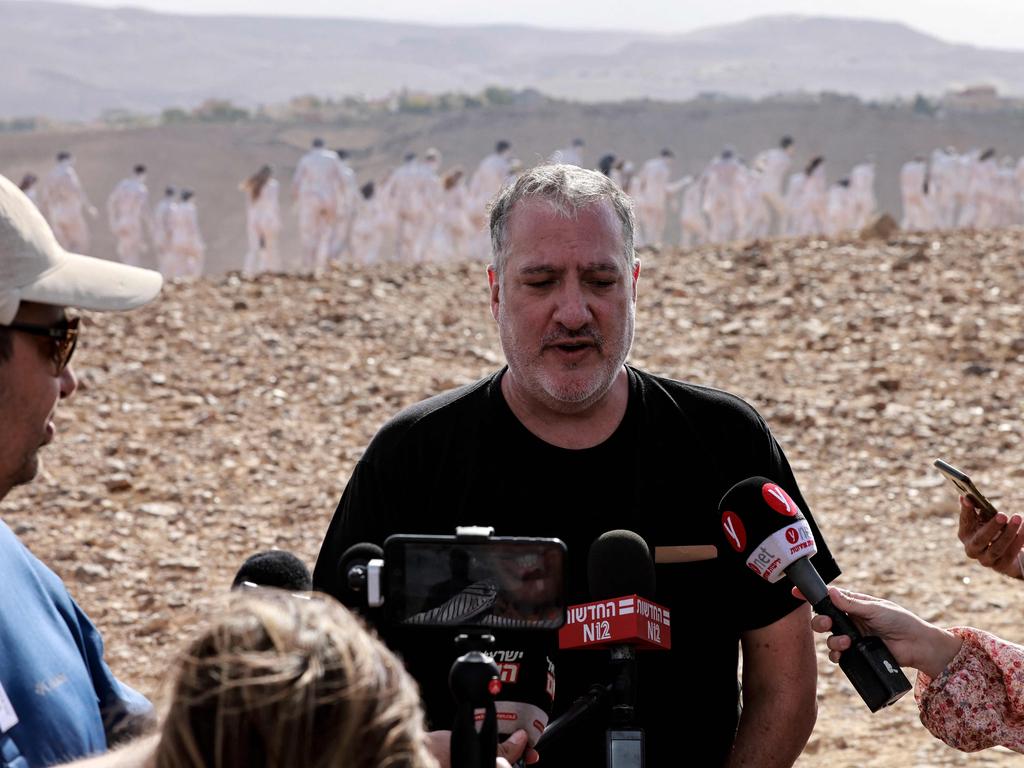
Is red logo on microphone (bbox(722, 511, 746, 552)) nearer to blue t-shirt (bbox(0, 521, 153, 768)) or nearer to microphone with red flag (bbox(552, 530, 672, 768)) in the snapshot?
microphone with red flag (bbox(552, 530, 672, 768))

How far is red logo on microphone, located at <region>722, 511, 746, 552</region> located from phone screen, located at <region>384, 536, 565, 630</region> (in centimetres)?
69

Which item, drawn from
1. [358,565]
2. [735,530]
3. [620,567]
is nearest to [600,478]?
[735,530]

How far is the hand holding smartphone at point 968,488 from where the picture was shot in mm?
2936

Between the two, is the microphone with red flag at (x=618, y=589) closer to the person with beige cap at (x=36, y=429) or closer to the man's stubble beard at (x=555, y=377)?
the man's stubble beard at (x=555, y=377)

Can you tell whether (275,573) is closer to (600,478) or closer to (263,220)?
(600,478)

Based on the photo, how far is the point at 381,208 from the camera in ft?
81.1

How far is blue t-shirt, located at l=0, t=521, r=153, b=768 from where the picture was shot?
218 centimetres

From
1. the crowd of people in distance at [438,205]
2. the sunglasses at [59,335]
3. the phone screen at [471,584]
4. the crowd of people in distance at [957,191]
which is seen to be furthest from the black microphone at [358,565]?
the crowd of people in distance at [957,191]

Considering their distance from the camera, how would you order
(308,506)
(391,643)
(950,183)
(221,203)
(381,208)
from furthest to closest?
1. (221,203)
2. (950,183)
3. (381,208)
4. (308,506)
5. (391,643)

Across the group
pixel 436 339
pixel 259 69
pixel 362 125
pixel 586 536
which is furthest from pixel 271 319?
pixel 259 69

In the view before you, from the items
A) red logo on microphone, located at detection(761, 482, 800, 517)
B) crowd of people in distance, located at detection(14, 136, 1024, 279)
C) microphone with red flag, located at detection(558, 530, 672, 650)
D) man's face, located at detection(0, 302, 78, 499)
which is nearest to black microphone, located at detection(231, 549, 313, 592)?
microphone with red flag, located at detection(558, 530, 672, 650)

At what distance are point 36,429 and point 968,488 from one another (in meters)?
2.00

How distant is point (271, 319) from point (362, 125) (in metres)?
53.7

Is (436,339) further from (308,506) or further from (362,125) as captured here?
(362,125)
